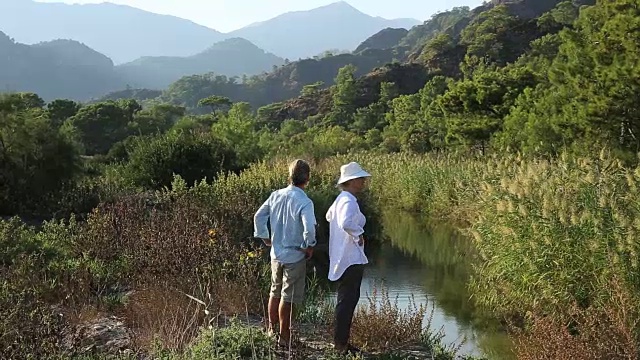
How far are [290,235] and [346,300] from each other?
69 centimetres

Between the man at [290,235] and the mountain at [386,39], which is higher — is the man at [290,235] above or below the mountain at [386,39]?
below

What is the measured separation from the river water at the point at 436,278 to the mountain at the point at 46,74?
15645 centimetres

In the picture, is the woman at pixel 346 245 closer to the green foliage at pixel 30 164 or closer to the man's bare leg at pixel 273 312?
the man's bare leg at pixel 273 312

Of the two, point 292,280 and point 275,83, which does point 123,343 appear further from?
point 275,83

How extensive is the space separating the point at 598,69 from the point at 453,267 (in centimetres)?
758

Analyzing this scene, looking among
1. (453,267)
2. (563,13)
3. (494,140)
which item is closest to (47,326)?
(453,267)

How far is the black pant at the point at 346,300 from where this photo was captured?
529 centimetres

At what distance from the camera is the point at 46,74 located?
175000 mm

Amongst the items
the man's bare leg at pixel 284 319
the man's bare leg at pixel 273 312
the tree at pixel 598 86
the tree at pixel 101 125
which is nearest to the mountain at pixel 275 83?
the tree at pixel 101 125

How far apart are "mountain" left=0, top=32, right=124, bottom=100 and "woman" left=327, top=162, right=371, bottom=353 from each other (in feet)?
539

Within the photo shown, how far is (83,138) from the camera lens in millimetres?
46250

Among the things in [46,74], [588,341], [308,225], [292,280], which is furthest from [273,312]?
[46,74]

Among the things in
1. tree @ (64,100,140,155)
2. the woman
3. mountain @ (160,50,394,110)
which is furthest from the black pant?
mountain @ (160,50,394,110)

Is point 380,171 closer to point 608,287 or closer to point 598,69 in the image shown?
point 598,69
